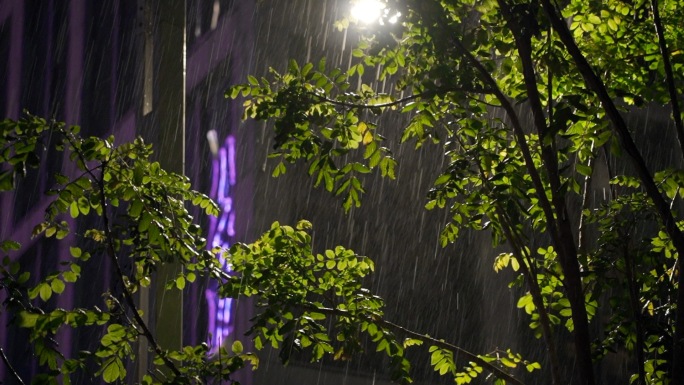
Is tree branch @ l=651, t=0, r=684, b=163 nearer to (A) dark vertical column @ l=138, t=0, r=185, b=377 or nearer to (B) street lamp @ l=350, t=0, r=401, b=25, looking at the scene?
(B) street lamp @ l=350, t=0, r=401, b=25

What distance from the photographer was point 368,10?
303 centimetres

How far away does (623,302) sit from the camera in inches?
123

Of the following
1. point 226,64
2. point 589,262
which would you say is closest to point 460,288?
point 226,64

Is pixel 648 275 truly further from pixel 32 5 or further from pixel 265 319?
pixel 32 5

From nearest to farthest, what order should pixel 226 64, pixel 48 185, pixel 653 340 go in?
pixel 653 340 → pixel 48 185 → pixel 226 64

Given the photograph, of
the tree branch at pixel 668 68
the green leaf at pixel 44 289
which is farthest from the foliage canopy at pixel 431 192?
the tree branch at pixel 668 68

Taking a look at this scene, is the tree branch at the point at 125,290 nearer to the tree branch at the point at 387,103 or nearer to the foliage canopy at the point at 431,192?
the foliage canopy at the point at 431,192

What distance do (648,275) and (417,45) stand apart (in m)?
1.37

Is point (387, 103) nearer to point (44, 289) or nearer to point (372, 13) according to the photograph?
point (372, 13)

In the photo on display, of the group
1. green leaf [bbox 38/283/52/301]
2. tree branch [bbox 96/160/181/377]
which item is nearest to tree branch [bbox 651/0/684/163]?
tree branch [bbox 96/160/181/377]

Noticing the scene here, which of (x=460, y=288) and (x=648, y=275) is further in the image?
(x=460, y=288)

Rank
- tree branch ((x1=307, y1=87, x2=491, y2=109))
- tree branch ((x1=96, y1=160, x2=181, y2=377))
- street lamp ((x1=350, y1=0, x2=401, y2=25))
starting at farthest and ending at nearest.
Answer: street lamp ((x1=350, y1=0, x2=401, y2=25)) → tree branch ((x1=307, y1=87, x2=491, y2=109)) → tree branch ((x1=96, y1=160, x2=181, y2=377))

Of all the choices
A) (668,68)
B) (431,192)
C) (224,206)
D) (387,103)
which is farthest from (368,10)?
(224,206)

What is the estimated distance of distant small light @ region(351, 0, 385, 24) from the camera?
2943mm
